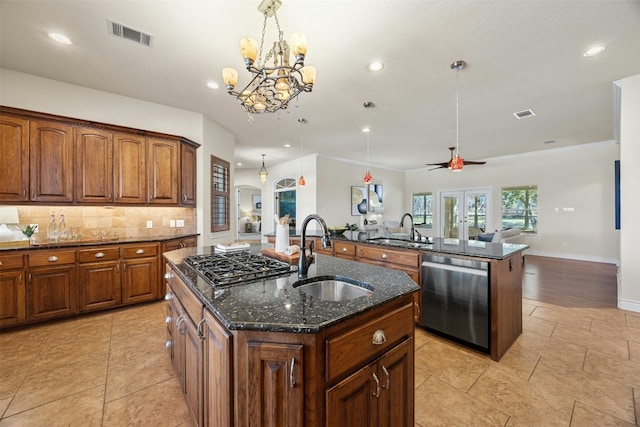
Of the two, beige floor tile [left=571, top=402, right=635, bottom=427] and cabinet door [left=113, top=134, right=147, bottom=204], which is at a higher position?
cabinet door [left=113, top=134, right=147, bottom=204]

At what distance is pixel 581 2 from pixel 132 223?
546 centimetres

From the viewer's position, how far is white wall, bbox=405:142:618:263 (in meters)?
6.04

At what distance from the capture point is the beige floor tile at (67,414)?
1547 millimetres

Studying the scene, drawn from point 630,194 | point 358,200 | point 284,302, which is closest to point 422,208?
point 358,200

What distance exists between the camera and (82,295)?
2938 mm

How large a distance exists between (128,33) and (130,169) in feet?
5.80

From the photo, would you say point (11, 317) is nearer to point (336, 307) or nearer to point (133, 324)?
point (133, 324)

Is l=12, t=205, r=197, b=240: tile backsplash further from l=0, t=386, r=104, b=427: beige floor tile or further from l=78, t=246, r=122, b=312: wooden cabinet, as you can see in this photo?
l=0, t=386, r=104, b=427: beige floor tile

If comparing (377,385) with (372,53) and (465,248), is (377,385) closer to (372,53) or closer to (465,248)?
(465,248)

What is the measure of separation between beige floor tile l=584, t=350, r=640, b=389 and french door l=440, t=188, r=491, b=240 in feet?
19.5

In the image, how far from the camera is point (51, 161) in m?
2.97

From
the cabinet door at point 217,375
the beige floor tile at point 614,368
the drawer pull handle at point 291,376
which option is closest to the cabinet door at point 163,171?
the cabinet door at point 217,375

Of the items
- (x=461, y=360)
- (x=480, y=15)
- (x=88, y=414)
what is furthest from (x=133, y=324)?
(x=480, y=15)

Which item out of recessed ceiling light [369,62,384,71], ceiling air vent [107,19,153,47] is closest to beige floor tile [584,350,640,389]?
recessed ceiling light [369,62,384,71]
